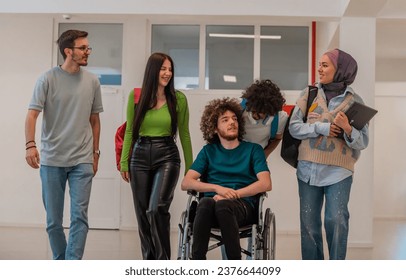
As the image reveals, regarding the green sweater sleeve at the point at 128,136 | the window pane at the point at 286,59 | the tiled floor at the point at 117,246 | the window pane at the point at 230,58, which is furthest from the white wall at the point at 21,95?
the green sweater sleeve at the point at 128,136

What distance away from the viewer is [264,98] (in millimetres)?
3002

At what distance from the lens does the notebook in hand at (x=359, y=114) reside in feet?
9.23

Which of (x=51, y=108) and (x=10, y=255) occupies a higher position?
(x=51, y=108)

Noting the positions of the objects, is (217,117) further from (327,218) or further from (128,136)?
(327,218)

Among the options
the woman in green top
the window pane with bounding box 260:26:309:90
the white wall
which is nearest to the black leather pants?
the woman in green top

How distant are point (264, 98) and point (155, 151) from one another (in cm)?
68

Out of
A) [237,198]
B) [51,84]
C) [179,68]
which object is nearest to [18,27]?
[179,68]

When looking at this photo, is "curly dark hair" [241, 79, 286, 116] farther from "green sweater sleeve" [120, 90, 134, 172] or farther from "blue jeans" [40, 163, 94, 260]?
"blue jeans" [40, 163, 94, 260]

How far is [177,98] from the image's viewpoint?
10.5ft

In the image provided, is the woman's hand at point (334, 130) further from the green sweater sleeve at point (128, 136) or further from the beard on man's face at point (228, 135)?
the green sweater sleeve at point (128, 136)

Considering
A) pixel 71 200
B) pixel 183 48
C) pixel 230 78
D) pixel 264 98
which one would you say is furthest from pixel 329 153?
pixel 183 48
